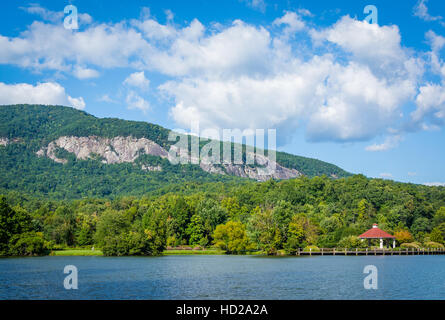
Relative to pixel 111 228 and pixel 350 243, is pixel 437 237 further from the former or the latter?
pixel 111 228

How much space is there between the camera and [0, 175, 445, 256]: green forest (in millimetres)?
81062

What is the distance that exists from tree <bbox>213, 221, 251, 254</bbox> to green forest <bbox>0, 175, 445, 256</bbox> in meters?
0.20

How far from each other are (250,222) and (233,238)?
6.61 m

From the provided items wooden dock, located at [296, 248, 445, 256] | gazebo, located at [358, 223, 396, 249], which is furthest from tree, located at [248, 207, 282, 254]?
gazebo, located at [358, 223, 396, 249]

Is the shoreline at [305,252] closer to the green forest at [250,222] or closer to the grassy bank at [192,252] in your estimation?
the grassy bank at [192,252]

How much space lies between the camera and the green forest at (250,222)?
81.1 metres

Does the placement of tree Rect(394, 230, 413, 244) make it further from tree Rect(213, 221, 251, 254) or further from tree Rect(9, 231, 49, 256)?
tree Rect(9, 231, 49, 256)

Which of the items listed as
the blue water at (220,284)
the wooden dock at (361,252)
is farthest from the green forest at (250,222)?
the blue water at (220,284)

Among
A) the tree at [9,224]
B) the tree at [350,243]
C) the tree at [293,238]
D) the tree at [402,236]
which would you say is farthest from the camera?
the tree at [402,236]

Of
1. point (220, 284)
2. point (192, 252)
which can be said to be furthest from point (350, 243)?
point (220, 284)

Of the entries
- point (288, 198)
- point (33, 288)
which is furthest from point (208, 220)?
point (33, 288)

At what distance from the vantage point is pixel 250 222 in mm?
85625

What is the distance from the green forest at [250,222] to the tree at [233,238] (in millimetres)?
200
